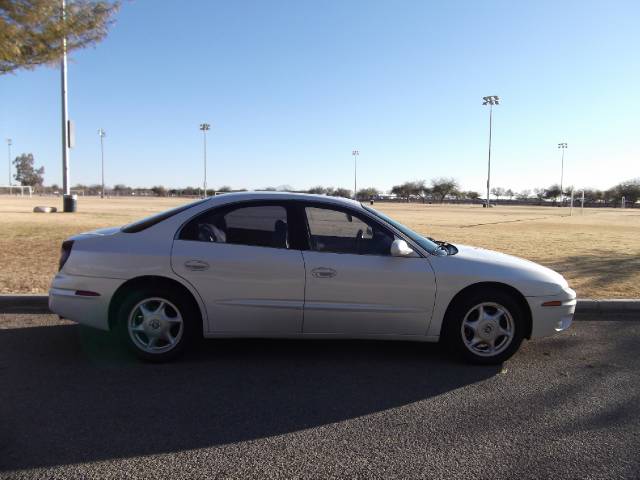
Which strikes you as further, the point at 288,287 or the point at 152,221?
the point at 152,221

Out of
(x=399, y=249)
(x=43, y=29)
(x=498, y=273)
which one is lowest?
(x=498, y=273)

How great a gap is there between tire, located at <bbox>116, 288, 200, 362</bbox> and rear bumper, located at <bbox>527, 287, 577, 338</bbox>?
3.03 metres

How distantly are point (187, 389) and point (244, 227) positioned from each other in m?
1.48

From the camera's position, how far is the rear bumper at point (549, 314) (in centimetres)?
446

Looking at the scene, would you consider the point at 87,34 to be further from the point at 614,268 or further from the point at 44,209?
the point at 44,209

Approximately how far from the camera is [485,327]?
444 cm

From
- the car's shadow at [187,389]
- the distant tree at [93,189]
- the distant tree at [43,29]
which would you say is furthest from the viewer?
the distant tree at [93,189]

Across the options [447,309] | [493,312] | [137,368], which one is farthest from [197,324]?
[493,312]

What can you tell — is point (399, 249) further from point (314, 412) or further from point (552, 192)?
point (552, 192)

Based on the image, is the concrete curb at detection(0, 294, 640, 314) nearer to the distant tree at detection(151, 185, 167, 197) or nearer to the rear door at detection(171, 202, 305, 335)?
the rear door at detection(171, 202, 305, 335)

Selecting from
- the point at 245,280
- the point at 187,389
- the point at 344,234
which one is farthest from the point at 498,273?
the point at 187,389

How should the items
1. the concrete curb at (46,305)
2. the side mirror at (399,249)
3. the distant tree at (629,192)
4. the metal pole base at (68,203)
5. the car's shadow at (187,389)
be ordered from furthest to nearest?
the distant tree at (629,192) < the metal pole base at (68,203) < the concrete curb at (46,305) < the side mirror at (399,249) < the car's shadow at (187,389)

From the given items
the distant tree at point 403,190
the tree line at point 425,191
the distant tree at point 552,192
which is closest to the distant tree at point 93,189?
the tree line at point 425,191

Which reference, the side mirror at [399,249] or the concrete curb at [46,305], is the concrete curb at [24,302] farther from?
the side mirror at [399,249]
